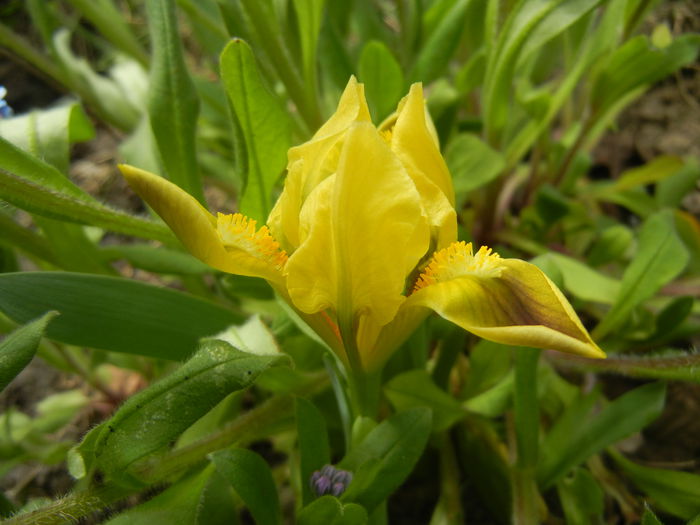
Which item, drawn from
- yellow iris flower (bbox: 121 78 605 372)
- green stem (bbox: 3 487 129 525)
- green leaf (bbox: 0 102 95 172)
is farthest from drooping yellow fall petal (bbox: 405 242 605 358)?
green leaf (bbox: 0 102 95 172)

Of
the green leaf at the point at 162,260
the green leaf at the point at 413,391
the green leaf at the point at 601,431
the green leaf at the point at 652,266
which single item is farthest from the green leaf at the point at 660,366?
the green leaf at the point at 162,260

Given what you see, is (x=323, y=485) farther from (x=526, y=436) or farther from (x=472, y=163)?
(x=472, y=163)

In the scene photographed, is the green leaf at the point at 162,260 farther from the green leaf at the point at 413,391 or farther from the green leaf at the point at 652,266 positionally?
the green leaf at the point at 652,266

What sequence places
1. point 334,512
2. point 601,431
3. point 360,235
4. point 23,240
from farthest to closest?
1. point 23,240
2. point 601,431
3. point 334,512
4. point 360,235

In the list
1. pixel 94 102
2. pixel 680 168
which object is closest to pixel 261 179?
pixel 94 102

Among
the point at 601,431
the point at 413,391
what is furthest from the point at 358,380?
the point at 601,431

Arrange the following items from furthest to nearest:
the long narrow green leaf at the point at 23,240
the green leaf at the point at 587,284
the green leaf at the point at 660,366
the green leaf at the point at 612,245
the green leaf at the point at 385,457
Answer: the green leaf at the point at 612,245
the green leaf at the point at 587,284
the long narrow green leaf at the point at 23,240
the green leaf at the point at 660,366
the green leaf at the point at 385,457

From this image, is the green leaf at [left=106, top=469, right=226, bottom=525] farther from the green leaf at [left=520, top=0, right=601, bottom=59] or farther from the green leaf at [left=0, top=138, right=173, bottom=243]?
the green leaf at [left=520, top=0, right=601, bottom=59]

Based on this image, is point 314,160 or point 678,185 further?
point 678,185
